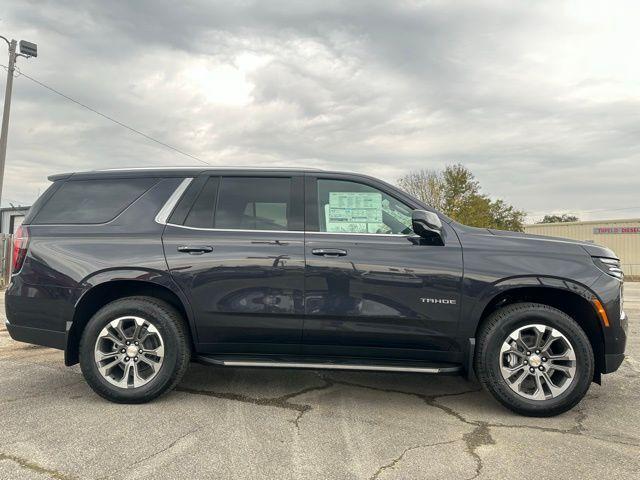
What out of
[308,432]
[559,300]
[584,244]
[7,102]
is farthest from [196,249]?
[7,102]

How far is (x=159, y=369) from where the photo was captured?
144 inches

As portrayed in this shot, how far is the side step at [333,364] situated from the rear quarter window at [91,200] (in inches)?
56.0

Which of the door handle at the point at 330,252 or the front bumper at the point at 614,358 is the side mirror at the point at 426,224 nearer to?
the door handle at the point at 330,252

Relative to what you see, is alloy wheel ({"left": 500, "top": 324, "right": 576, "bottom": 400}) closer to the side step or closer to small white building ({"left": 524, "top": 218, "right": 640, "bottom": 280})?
the side step

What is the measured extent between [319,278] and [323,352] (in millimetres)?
572

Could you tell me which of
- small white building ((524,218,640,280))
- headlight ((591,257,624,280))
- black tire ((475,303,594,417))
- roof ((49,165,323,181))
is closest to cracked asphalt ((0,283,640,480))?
black tire ((475,303,594,417))

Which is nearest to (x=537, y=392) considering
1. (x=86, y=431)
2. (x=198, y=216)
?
(x=198, y=216)

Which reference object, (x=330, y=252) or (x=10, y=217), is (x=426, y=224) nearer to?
(x=330, y=252)

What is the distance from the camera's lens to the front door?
3537mm

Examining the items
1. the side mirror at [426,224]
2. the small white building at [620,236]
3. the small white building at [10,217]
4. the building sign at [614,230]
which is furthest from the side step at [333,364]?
the building sign at [614,230]

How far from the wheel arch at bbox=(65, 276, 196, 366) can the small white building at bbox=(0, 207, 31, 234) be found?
31.3 metres

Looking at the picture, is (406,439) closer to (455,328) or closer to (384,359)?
(384,359)

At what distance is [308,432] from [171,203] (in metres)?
2.06

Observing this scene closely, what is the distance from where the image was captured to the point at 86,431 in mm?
3156
